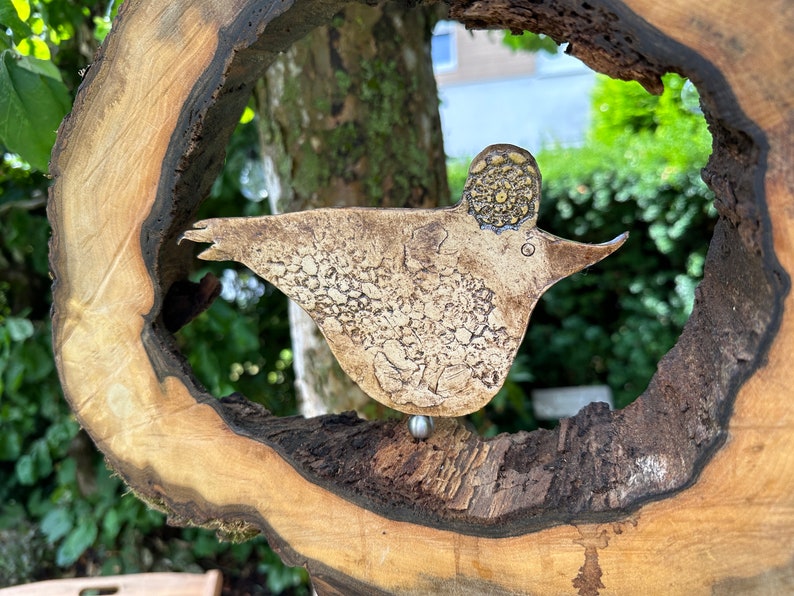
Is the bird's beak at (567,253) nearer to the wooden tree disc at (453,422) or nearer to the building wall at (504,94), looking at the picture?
the wooden tree disc at (453,422)

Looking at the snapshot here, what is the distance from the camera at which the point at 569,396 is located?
95.5 inches

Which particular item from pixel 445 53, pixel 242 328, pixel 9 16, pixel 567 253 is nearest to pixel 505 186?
pixel 567 253

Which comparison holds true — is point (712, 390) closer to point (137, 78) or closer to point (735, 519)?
point (735, 519)

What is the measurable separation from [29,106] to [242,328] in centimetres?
79

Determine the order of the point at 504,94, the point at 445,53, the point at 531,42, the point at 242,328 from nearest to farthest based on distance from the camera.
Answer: the point at 242,328 < the point at 531,42 < the point at 504,94 < the point at 445,53

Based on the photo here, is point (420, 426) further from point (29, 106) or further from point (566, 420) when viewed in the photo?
point (29, 106)

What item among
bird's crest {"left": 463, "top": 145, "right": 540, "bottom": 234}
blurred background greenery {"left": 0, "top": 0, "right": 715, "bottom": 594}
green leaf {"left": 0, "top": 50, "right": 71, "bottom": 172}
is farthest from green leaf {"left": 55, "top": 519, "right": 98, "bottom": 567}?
bird's crest {"left": 463, "top": 145, "right": 540, "bottom": 234}

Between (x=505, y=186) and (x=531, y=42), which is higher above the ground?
(x=531, y=42)

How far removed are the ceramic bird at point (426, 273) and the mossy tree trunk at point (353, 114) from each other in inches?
21.4

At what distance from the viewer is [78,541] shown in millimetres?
1922

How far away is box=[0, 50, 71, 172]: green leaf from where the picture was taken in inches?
39.0

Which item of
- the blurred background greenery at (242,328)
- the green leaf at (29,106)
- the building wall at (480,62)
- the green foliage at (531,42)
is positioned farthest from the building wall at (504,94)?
the green leaf at (29,106)

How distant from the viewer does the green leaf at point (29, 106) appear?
991mm

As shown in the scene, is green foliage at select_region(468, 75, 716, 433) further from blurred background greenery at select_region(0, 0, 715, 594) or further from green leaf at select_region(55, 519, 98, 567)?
green leaf at select_region(55, 519, 98, 567)
